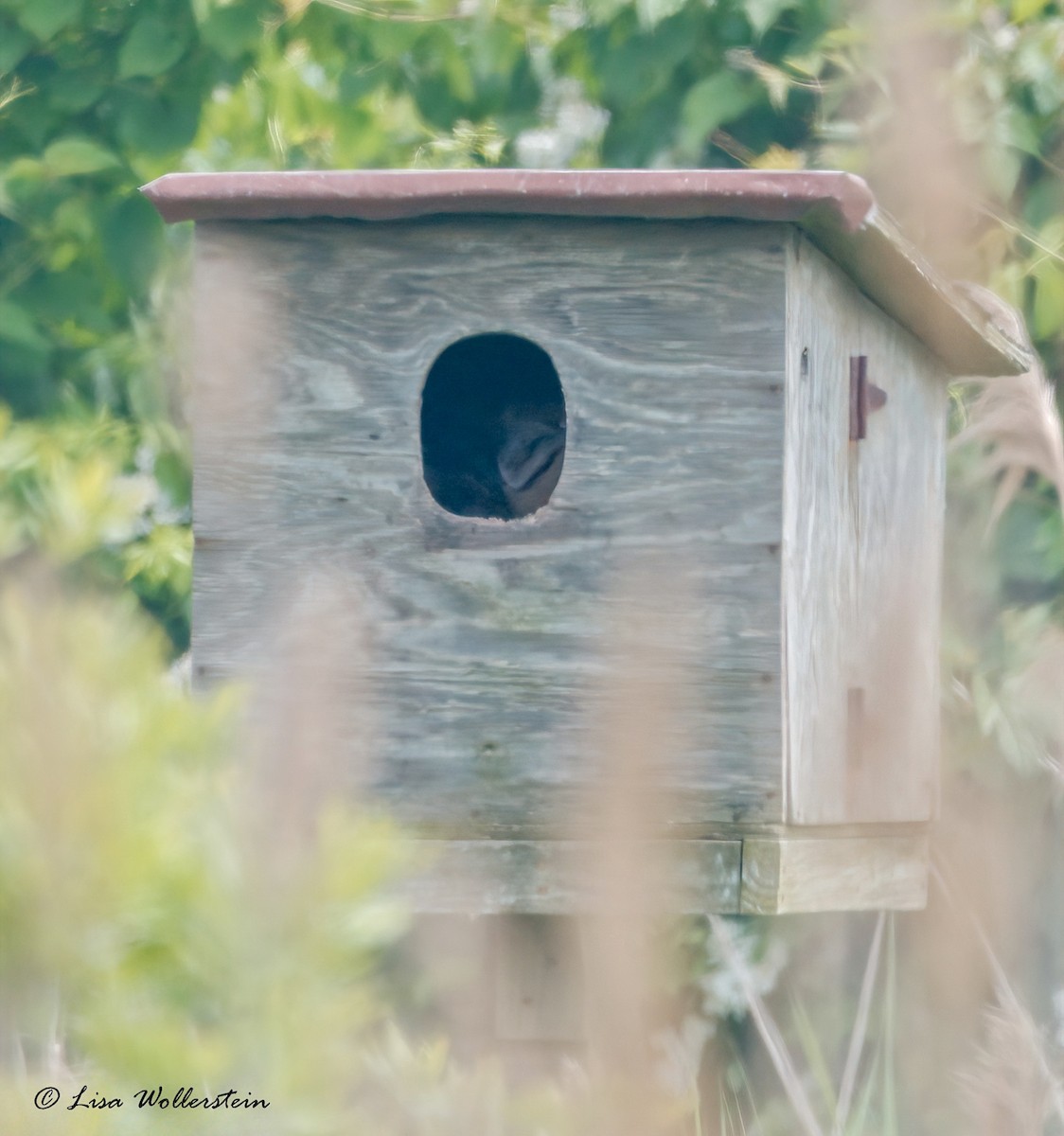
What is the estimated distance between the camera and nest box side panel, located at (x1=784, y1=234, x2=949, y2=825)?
215 cm

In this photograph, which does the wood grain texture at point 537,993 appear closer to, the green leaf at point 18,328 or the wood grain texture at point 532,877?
the wood grain texture at point 532,877

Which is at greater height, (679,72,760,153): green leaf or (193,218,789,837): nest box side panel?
(679,72,760,153): green leaf

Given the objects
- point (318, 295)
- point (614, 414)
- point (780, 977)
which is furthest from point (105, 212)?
point (780, 977)

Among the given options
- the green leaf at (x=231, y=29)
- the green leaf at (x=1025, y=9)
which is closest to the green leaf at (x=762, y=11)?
the green leaf at (x=1025, y=9)

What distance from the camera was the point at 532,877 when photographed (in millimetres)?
2139

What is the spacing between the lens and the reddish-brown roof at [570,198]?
2053mm

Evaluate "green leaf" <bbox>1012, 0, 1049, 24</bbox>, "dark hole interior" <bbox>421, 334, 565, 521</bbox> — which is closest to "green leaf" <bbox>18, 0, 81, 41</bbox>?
"dark hole interior" <bbox>421, 334, 565, 521</bbox>

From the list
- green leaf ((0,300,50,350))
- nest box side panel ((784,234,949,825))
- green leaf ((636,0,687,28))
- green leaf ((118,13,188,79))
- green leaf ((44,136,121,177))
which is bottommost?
nest box side panel ((784,234,949,825))

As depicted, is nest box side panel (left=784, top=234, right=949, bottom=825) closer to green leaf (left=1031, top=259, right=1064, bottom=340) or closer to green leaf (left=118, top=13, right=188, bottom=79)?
green leaf (left=1031, top=259, right=1064, bottom=340)

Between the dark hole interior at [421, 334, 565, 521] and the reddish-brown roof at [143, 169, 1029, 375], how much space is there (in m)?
0.62

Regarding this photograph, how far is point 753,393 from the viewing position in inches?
84.1

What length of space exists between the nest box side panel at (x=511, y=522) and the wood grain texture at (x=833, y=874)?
0.06 m

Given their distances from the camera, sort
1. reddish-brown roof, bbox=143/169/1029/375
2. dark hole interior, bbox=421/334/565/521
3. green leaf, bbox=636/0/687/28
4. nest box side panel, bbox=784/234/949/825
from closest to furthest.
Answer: reddish-brown roof, bbox=143/169/1029/375
nest box side panel, bbox=784/234/949/825
dark hole interior, bbox=421/334/565/521
green leaf, bbox=636/0/687/28

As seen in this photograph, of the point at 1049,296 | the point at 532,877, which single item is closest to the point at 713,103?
the point at 1049,296
